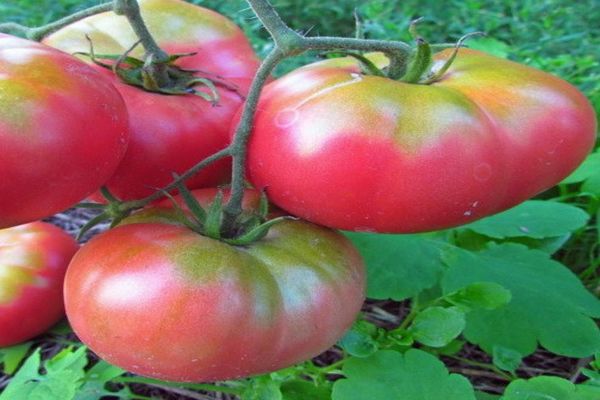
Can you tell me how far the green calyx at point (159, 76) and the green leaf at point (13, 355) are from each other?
52cm

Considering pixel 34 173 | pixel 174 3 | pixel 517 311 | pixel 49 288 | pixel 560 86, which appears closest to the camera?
pixel 34 173

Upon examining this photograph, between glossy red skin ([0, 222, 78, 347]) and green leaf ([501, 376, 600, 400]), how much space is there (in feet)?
2.32

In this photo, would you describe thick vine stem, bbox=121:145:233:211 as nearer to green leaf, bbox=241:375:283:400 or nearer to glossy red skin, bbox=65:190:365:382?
glossy red skin, bbox=65:190:365:382

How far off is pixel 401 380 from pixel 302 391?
139mm

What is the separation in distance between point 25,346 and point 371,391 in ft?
2.18

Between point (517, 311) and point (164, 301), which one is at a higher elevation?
point (164, 301)

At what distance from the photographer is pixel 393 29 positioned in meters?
2.11

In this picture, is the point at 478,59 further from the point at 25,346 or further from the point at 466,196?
the point at 25,346

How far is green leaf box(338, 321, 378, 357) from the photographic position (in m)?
0.76

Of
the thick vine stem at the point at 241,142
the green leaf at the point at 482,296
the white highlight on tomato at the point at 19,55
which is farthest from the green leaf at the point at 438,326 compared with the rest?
the white highlight on tomato at the point at 19,55

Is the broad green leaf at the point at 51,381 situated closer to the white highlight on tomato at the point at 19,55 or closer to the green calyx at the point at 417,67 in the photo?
the white highlight on tomato at the point at 19,55

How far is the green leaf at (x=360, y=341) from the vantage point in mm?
760

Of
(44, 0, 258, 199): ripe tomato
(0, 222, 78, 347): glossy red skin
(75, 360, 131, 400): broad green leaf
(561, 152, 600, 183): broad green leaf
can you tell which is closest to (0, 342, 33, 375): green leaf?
(0, 222, 78, 347): glossy red skin

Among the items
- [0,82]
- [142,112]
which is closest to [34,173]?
[0,82]
